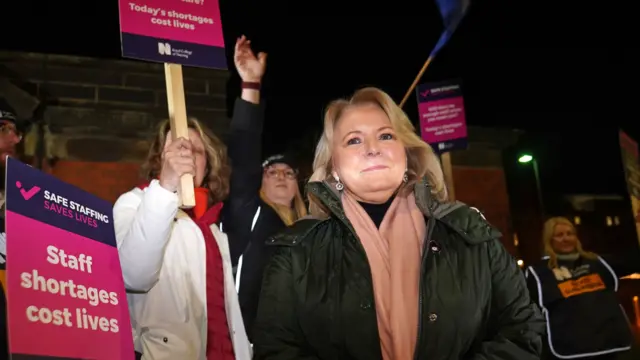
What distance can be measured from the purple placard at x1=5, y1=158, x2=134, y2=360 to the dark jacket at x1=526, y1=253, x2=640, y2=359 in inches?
134

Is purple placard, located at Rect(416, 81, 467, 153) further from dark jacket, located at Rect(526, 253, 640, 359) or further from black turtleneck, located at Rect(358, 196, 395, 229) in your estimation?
black turtleneck, located at Rect(358, 196, 395, 229)

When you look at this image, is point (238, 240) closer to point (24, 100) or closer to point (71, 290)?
point (71, 290)

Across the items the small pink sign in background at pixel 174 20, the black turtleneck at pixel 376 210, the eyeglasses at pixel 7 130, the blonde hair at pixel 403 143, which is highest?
the small pink sign in background at pixel 174 20

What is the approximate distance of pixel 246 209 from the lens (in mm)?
3238

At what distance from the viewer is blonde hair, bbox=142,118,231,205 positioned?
9.21ft

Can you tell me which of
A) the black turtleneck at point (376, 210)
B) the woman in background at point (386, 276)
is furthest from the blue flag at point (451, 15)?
the black turtleneck at point (376, 210)

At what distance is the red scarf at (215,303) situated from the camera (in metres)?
2.46

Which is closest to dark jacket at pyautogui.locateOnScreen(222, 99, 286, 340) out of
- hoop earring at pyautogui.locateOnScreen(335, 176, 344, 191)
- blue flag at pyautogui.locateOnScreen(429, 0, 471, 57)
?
hoop earring at pyautogui.locateOnScreen(335, 176, 344, 191)

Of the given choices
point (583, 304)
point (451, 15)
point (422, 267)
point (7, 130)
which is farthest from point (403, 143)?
point (451, 15)

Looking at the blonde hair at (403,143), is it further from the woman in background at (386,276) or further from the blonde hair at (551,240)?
the blonde hair at (551,240)

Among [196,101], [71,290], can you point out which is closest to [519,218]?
[196,101]

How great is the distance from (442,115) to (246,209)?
3139 mm

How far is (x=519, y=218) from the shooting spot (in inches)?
787

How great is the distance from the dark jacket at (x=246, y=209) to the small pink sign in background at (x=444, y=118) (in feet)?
9.37
